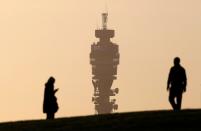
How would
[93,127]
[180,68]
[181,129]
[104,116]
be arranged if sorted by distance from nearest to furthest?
[181,129] → [93,127] → [180,68] → [104,116]

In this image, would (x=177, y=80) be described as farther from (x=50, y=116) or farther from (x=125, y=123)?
(x=50, y=116)

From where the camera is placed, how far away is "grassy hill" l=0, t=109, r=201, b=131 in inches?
1427

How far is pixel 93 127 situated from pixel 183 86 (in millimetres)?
4940

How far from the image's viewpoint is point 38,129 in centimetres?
3912

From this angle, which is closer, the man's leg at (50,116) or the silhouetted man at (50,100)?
the silhouetted man at (50,100)

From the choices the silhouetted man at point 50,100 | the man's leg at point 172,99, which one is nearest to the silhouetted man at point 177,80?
the man's leg at point 172,99

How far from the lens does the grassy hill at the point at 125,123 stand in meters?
36.2

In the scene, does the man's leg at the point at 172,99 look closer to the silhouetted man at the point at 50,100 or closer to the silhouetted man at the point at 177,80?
the silhouetted man at the point at 177,80

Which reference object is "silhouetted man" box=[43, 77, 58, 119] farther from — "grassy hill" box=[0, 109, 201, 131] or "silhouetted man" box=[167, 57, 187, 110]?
"silhouetted man" box=[167, 57, 187, 110]

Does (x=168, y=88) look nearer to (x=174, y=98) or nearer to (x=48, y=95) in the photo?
(x=174, y=98)

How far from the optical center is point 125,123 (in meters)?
38.1

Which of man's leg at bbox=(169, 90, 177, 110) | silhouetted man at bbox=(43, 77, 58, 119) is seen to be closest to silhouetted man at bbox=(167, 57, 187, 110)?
man's leg at bbox=(169, 90, 177, 110)

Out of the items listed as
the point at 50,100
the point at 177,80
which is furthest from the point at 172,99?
the point at 50,100

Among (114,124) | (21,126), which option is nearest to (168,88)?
(114,124)
